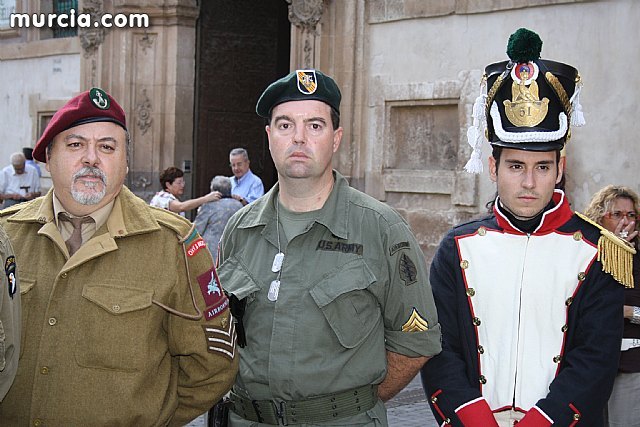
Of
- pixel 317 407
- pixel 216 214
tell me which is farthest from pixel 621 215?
pixel 216 214

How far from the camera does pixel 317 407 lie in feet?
12.5

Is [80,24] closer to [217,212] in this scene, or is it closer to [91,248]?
[217,212]

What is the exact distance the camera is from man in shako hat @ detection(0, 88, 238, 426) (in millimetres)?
3553

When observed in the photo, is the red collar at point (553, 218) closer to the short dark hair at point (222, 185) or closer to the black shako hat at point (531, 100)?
Result: the black shako hat at point (531, 100)

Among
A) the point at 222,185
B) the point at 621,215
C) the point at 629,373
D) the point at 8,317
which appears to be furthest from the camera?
the point at 222,185

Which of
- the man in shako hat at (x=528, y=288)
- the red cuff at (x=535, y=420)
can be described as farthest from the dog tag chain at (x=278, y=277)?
the red cuff at (x=535, y=420)

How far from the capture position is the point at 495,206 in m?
4.23

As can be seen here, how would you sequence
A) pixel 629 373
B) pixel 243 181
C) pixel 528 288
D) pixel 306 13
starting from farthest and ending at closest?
1. pixel 306 13
2. pixel 243 181
3. pixel 629 373
4. pixel 528 288

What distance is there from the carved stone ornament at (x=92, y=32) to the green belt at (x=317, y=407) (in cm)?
1251

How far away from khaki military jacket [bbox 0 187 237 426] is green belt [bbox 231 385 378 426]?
18 cm

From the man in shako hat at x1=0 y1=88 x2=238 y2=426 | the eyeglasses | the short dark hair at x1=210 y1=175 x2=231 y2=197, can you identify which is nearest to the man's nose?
the man in shako hat at x1=0 y1=88 x2=238 y2=426

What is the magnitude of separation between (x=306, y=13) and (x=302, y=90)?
30.0 ft

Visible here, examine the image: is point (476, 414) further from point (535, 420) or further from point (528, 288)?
point (528, 288)

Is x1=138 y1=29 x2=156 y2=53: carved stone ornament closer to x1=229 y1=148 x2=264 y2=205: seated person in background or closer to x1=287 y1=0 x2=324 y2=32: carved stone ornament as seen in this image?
x1=287 y1=0 x2=324 y2=32: carved stone ornament
